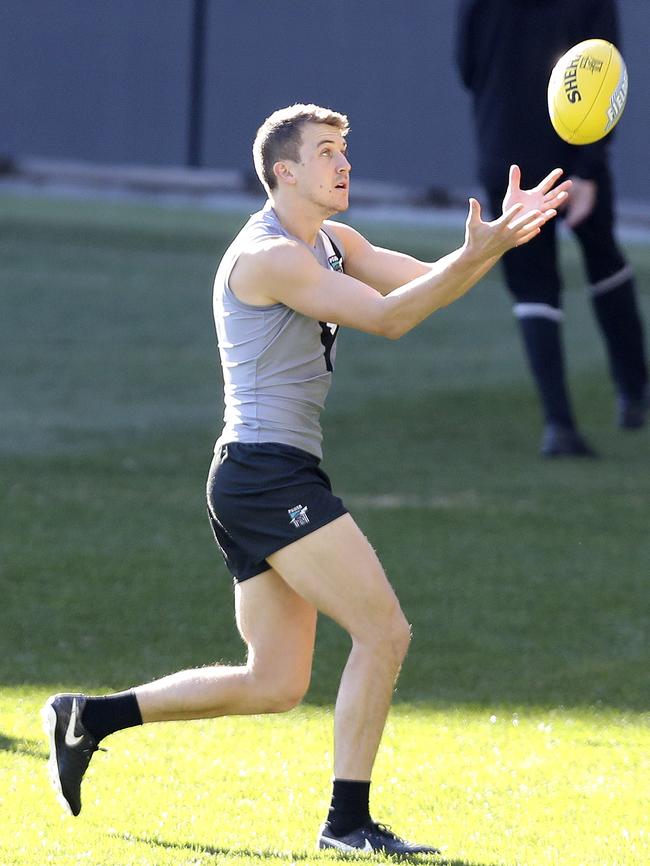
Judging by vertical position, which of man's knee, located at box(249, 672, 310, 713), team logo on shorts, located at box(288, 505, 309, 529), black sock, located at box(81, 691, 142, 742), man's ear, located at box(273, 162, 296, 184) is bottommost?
black sock, located at box(81, 691, 142, 742)

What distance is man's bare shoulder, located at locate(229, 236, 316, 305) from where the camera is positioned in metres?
4.75

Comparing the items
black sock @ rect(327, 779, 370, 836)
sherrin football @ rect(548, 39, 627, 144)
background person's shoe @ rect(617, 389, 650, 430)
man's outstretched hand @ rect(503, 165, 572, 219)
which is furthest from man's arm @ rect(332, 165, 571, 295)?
background person's shoe @ rect(617, 389, 650, 430)

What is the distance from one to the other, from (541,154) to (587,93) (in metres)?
5.16

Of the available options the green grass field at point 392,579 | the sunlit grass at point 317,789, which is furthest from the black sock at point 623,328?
the sunlit grass at point 317,789

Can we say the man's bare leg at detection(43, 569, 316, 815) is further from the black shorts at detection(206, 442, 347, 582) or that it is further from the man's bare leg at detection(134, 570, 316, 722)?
the black shorts at detection(206, 442, 347, 582)

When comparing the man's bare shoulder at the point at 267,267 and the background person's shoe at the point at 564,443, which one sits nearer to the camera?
the man's bare shoulder at the point at 267,267

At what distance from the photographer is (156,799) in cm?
505

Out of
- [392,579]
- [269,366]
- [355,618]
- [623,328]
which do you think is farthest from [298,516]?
[623,328]

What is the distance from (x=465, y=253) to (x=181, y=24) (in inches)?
882

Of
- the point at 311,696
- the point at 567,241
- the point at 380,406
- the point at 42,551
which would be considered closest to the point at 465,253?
the point at 311,696

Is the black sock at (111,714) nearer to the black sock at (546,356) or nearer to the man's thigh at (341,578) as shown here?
the man's thigh at (341,578)

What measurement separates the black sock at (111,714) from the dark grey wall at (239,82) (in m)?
20.4

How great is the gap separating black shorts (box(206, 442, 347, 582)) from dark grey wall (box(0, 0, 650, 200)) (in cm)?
2036

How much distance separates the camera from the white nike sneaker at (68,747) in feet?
16.0
